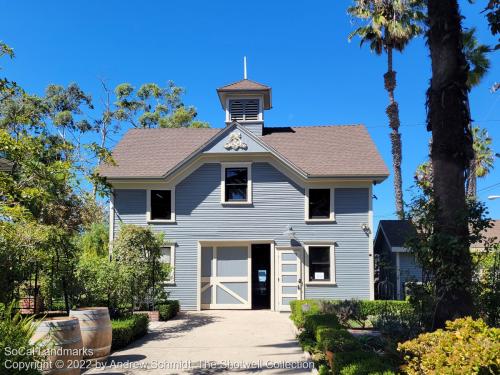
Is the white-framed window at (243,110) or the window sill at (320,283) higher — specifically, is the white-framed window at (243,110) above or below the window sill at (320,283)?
above

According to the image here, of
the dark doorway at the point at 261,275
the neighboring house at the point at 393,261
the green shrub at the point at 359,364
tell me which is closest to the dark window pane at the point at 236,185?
the dark doorway at the point at 261,275

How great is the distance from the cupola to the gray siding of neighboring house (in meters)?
2.93

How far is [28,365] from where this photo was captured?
5.12m

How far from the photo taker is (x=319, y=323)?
9.70 meters

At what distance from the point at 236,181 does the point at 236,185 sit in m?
0.16

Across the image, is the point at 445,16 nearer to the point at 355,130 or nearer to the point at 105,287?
the point at 105,287

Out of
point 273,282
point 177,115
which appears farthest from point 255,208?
point 177,115

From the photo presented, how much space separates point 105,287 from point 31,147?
5.66 metres

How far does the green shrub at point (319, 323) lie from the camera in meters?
9.30

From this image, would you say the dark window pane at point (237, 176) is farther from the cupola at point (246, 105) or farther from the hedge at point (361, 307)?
the hedge at point (361, 307)

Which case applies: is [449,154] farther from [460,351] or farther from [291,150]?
[291,150]

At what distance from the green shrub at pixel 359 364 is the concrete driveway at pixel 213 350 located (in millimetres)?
2136

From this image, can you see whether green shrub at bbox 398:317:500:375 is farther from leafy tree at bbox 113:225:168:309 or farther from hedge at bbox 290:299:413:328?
leafy tree at bbox 113:225:168:309

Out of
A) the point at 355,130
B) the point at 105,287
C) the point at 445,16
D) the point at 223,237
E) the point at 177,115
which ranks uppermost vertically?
the point at 177,115
